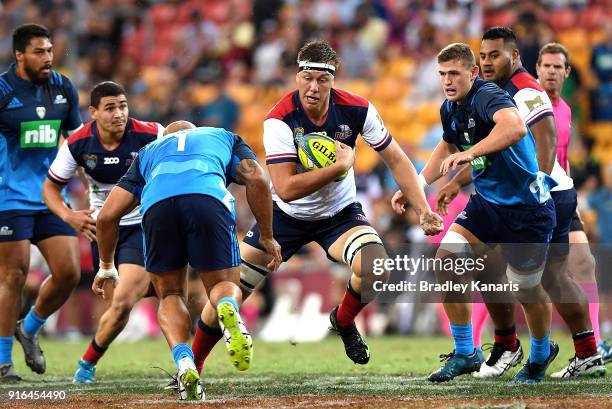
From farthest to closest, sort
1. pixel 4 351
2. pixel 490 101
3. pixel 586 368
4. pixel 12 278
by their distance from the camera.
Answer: pixel 12 278 → pixel 4 351 → pixel 586 368 → pixel 490 101

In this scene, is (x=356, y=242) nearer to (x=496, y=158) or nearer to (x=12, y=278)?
(x=496, y=158)

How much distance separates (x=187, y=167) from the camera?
782 centimetres

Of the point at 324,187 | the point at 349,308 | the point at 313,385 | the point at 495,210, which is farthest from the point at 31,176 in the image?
the point at 495,210

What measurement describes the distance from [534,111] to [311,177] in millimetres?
1990

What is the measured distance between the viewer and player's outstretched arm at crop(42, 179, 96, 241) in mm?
9883

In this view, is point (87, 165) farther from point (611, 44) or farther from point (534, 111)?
point (611, 44)

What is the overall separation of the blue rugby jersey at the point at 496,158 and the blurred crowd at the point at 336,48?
730 cm

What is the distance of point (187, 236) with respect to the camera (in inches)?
308

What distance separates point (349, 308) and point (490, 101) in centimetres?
212

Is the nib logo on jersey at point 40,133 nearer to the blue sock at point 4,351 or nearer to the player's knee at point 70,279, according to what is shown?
the player's knee at point 70,279

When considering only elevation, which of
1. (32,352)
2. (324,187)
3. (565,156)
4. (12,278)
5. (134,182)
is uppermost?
(134,182)

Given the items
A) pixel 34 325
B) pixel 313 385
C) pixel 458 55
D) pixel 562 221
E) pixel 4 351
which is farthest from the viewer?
pixel 34 325

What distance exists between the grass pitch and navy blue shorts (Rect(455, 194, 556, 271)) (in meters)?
1.00

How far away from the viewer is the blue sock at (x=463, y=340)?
8.96 m
